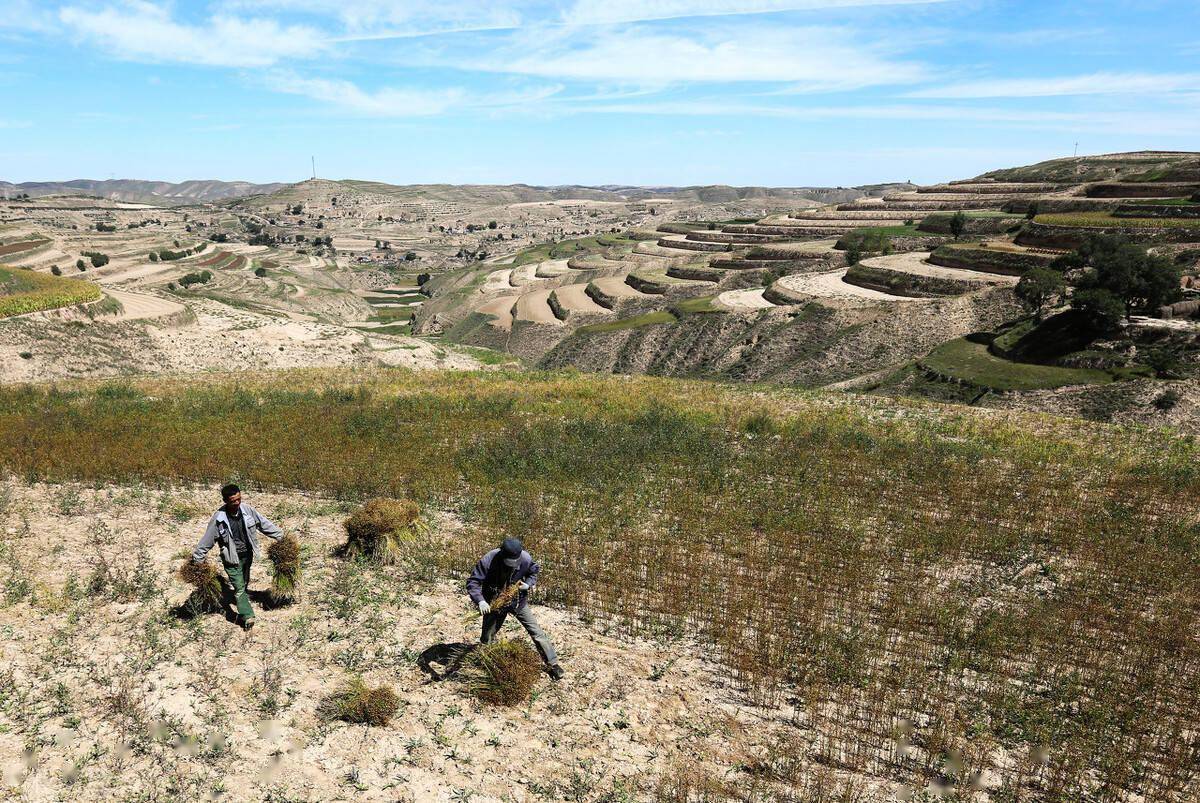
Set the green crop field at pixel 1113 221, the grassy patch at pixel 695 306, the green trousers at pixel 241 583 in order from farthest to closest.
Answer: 1. the grassy patch at pixel 695 306
2. the green crop field at pixel 1113 221
3. the green trousers at pixel 241 583

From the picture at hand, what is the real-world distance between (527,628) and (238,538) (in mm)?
4069

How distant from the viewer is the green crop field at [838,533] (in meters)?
7.87

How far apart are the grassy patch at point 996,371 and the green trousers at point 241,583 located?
1367 inches

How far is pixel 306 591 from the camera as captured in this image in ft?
34.6

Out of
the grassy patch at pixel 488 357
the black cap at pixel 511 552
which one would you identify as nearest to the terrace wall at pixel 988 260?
the grassy patch at pixel 488 357

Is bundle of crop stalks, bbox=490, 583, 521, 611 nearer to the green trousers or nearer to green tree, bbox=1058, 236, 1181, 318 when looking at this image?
the green trousers

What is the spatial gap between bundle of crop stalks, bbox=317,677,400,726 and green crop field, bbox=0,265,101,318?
50.2m

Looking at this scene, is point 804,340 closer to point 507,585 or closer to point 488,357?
point 488,357

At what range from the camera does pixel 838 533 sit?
13062 mm

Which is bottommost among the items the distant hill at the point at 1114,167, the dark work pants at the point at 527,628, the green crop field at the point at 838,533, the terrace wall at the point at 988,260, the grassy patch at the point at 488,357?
the grassy patch at the point at 488,357

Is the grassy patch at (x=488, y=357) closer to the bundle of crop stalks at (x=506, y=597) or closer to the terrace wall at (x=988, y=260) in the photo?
the terrace wall at (x=988, y=260)

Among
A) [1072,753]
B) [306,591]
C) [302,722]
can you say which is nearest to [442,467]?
[306,591]

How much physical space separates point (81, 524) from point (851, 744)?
13.1 meters

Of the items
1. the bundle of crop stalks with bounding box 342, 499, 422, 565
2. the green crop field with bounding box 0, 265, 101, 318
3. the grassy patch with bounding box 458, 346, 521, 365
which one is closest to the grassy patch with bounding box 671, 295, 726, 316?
the grassy patch with bounding box 458, 346, 521, 365
